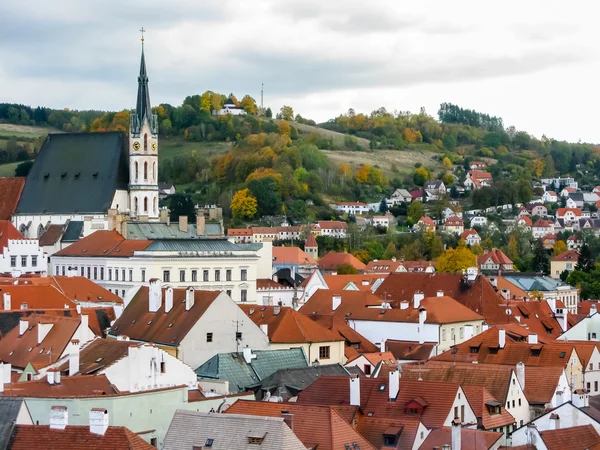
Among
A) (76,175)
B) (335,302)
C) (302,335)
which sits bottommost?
(335,302)

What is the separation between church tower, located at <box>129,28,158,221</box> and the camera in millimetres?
111562

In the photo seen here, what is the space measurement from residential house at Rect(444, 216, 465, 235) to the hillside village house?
9661cm

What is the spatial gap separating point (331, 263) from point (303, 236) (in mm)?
28771

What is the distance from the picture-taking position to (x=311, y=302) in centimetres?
8112

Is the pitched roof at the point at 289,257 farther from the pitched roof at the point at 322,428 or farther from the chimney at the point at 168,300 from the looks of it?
the pitched roof at the point at 322,428

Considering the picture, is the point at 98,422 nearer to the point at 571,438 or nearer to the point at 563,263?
the point at 571,438

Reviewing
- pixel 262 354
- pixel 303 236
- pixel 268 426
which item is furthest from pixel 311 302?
pixel 303 236

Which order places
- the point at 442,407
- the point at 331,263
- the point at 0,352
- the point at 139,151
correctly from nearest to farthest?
the point at 442,407
the point at 0,352
the point at 139,151
the point at 331,263

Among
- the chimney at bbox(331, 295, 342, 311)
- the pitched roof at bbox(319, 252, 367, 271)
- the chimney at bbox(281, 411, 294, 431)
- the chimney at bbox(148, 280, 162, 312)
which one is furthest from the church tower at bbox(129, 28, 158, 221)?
the chimney at bbox(281, 411, 294, 431)

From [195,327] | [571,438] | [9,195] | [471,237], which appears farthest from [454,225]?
[571,438]

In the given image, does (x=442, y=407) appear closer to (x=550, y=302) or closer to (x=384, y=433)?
(x=384, y=433)

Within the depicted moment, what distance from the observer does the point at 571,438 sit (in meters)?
38.0

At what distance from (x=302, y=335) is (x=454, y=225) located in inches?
4914

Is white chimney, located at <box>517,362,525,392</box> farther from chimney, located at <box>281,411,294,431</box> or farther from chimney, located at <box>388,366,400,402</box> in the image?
chimney, located at <box>281,411,294,431</box>
